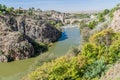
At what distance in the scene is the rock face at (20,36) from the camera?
219ft

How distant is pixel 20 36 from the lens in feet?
234

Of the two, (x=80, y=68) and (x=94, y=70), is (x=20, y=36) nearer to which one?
(x=80, y=68)

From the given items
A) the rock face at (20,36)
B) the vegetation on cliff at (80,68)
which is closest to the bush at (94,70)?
the vegetation on cliff at (80,68)

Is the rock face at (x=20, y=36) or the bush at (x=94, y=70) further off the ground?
the bush at (x=94, y=70)

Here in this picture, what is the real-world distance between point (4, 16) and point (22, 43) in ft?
51.9

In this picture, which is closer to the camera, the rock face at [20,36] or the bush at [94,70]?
the bush at [94,70]

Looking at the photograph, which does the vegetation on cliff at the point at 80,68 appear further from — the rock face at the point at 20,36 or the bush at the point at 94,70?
the rock face at the point at 20,36

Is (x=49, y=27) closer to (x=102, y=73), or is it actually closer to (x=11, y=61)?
(x=11, y=61)

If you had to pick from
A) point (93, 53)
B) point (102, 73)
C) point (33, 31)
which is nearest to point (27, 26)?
point (33, 31)

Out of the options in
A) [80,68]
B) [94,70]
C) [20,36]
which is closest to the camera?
[94,70]

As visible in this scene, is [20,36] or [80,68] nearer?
[80,68]

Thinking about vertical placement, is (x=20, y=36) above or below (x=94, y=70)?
below

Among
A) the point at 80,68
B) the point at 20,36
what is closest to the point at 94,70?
the point at 80,68

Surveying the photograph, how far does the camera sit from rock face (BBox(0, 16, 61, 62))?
6681cm
